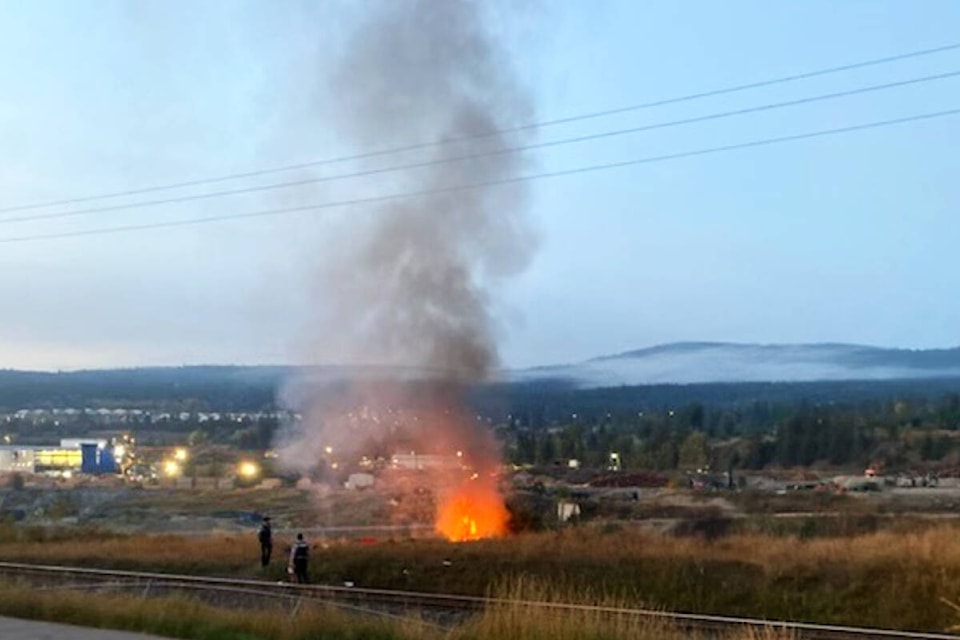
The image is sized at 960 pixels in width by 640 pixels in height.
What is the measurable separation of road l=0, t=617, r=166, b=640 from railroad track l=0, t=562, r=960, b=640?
4.32m

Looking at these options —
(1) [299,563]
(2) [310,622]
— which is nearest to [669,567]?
(1) [299,563]

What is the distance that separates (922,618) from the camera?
23.4 meters

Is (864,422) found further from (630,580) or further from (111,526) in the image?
(630,580)

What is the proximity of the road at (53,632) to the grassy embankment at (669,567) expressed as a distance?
1037cm

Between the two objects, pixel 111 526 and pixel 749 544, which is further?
pixel 111 526

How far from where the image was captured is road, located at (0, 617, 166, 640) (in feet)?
44.5

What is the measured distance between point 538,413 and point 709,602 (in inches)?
6668

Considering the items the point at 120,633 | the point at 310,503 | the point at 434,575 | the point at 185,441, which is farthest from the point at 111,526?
the point at 185,441

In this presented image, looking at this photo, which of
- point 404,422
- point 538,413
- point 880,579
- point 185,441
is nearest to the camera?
point 880,579

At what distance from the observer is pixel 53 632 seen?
14164 millimetres

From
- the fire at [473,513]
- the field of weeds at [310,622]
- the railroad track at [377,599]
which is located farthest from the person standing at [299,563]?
the fire at [473,513]

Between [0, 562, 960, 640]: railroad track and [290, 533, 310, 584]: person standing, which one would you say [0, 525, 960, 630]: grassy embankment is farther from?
[0, 562, 960, 640]: railroad track

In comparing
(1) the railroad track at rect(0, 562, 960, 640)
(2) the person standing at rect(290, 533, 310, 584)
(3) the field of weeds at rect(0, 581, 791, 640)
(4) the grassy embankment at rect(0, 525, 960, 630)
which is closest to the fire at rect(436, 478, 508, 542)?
(4) the grassy embankment at rect(0, 525, 960, 630)

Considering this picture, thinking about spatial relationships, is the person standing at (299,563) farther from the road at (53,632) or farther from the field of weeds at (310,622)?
the road at (53,632)
